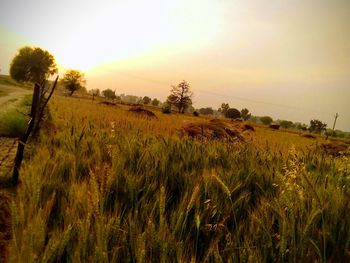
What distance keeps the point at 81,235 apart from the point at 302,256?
3.55 feet

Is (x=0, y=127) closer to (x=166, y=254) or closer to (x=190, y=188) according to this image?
(x=190, y=188)

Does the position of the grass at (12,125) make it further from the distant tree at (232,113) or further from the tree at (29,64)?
the distant tree at (232,113)

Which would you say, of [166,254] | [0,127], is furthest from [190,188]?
[0,127]

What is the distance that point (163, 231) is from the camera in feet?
4.88

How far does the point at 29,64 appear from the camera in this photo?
70188 mm

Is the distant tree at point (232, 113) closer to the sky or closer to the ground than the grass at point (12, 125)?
closer to the sky

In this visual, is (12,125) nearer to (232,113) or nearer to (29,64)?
(29,64)

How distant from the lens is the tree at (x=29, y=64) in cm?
6931

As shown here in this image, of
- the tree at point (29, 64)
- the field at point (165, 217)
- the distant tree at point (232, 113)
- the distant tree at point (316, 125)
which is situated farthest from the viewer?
the distant tree at point (232, 113)

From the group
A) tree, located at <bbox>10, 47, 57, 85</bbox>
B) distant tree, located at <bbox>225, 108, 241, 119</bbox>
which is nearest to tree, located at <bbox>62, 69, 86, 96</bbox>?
tree, located at <bbox>10, 47, 57, 85</bbox>

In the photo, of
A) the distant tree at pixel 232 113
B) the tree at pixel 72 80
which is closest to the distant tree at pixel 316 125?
the distant tree at pixel 232 113

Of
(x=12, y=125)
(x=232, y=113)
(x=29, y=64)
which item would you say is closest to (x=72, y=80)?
(x=29, y=64)

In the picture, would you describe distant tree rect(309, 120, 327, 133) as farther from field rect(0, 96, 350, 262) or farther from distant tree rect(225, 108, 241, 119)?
field rect(0, 96, 350, 262)

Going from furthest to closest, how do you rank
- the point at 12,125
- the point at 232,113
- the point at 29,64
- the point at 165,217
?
1. the point at 232,113
2. the point at 29,64
3. the point at 12,125
4. the point at 165,217
